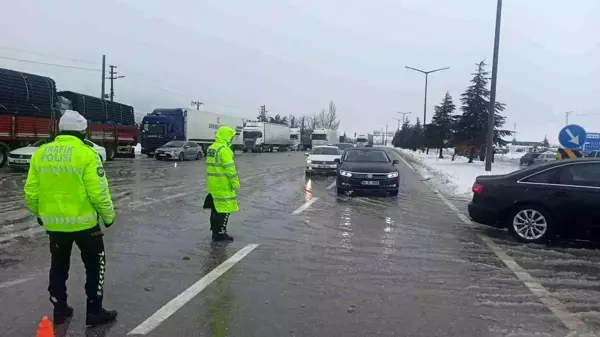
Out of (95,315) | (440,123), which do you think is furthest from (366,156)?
(440,123)

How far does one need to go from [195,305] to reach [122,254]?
2576mm

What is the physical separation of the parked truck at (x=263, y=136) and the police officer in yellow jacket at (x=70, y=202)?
54722 millimetres

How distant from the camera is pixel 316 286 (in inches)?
228

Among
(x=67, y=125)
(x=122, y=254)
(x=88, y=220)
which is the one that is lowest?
(x=122, y=254)

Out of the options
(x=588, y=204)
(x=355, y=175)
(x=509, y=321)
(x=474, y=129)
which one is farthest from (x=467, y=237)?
(x=474, y=129)

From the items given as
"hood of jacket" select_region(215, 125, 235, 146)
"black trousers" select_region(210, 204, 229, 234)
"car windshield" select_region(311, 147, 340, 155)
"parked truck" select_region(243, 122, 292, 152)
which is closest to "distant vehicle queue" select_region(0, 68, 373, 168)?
"parked truck" select_region(243, 122, 292, 152)

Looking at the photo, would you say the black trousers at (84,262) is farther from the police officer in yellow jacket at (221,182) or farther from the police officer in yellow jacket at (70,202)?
the police officer in yellow jacket at (221,182)

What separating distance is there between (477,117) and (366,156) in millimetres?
25584

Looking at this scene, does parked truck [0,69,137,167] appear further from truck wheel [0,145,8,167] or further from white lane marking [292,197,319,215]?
white lane marking [292,197,319,215]

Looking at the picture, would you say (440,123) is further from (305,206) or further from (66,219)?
(66,219)

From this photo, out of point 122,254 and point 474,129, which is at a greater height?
point 474,129

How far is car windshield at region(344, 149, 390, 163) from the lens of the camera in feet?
54.2

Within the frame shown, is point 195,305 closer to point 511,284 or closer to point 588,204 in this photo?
point 511,284

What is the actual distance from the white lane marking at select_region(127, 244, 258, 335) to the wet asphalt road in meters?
0.07
